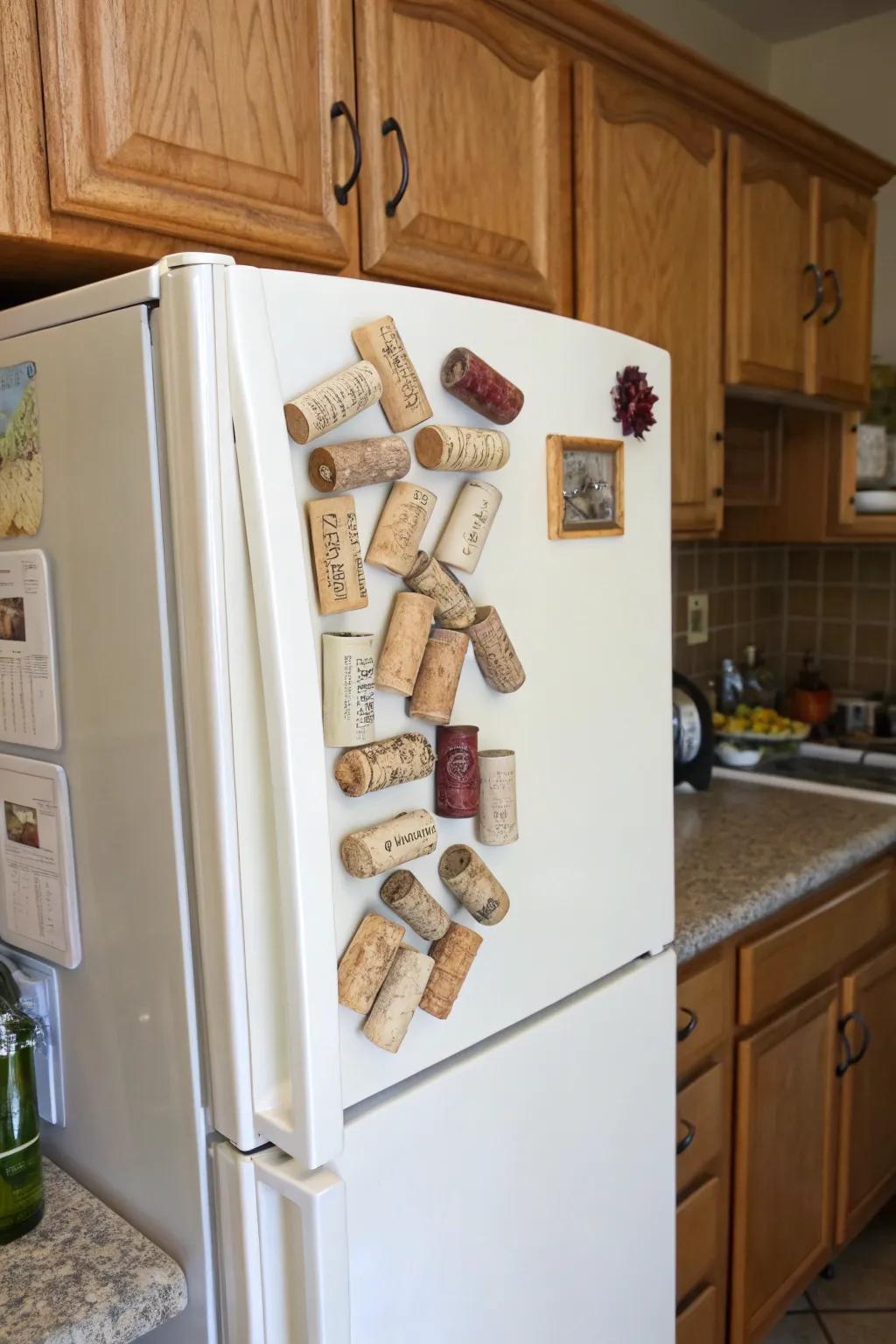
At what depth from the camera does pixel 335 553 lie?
81 cm

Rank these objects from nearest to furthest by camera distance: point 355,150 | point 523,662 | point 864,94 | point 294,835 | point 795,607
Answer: point 294,835 → point 523,662 → point 355,150 → point 864,94 → point 795,607

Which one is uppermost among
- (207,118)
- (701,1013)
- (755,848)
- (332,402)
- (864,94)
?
(864,94)

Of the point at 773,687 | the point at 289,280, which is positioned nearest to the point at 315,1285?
the point at 289,280

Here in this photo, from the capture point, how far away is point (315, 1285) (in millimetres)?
820

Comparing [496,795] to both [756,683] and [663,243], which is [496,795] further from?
[756,683]

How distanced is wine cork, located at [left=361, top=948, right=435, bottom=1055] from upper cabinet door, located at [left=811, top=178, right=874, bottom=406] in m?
1.75

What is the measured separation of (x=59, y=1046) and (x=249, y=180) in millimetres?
915

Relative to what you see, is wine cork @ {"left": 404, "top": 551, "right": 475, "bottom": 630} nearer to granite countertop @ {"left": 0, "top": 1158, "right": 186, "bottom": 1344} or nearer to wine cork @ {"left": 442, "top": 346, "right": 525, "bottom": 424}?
wine cork @ {"left": 442, "top": 346, "right": 525, "bottom": 424}

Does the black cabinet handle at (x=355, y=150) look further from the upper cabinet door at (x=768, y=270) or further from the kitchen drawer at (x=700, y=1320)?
the kitchen drawer at (x=700, y=1320)

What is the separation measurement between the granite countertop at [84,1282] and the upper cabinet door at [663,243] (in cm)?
134

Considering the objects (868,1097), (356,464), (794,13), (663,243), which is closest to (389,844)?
(356,464)

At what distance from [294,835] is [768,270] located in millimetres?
1692

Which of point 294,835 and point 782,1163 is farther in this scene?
point 782,1163

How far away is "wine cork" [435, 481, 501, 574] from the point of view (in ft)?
2.97
